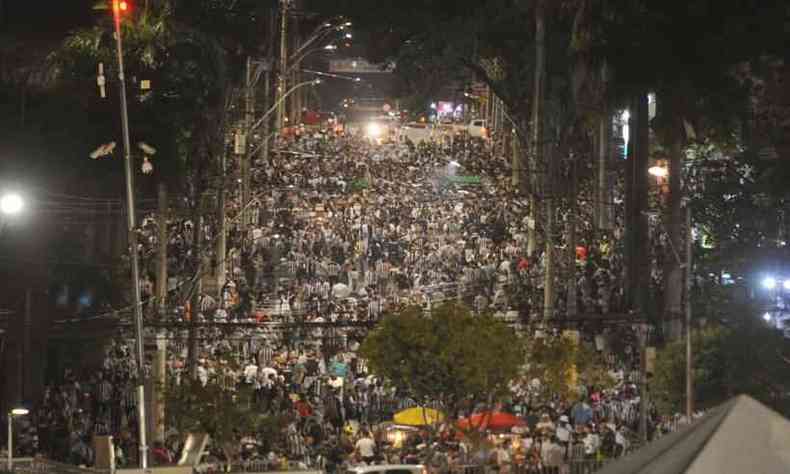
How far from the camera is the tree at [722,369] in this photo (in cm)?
3161

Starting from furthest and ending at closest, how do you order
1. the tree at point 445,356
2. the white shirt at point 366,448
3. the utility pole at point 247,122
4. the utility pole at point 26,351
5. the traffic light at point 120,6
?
the utility pole at point 247,122, the utility pole at point 26,351, the tree at point 445,356, the white shirt at point 366,448, the traffic light at point 120,6

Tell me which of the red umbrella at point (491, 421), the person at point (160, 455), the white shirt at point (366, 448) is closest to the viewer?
the person at point (160, 455)

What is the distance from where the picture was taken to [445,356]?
95.9 feet

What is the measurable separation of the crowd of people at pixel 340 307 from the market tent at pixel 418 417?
0.99 ft

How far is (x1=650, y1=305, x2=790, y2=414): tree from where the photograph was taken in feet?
104

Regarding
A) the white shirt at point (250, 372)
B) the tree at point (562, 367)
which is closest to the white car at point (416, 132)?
the white shirt at point (250, 372)

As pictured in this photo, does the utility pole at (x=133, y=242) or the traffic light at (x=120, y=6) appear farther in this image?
the utility pole at (x=133, y=242)

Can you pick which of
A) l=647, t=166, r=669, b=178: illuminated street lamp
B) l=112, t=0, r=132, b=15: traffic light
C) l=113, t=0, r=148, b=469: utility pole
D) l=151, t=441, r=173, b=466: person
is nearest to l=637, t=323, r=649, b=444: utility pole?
l=151, t=441, r=173, b=466: person

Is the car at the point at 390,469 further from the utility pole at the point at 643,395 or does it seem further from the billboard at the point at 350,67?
the billboard at the point at 350,67

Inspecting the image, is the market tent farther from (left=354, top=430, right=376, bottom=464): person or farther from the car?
the car

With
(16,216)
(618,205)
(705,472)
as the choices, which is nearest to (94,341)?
(16,216)

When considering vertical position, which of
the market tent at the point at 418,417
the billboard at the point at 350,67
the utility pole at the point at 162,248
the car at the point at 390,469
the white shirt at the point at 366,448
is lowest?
the white shirt at the point at 366,448

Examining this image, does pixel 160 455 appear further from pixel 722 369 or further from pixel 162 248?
pixel 722 369

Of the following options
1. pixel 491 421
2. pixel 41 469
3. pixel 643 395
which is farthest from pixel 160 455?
pixel 41 469
